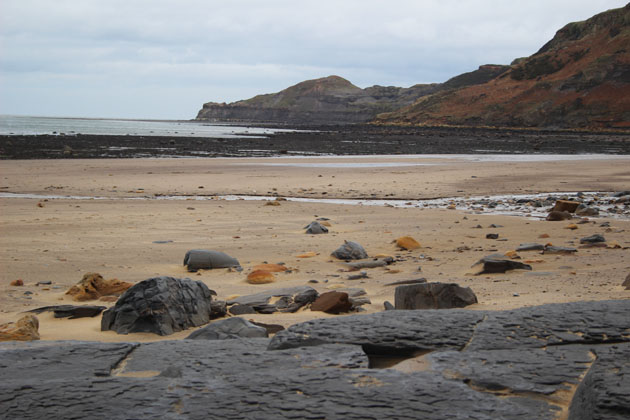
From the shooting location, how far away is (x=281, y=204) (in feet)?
46.9

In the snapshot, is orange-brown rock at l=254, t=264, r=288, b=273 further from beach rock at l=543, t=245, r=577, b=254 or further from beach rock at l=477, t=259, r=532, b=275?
beach rock at l=543, t=245, r=577, b=254

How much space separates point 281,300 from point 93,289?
2.00 meters

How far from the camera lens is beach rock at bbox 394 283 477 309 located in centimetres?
530

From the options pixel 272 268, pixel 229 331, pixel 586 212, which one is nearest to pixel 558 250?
pixel 272 268

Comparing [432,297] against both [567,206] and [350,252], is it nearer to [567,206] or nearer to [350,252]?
[350,252]

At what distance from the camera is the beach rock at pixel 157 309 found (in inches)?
189

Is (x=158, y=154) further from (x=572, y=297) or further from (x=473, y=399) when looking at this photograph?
(x=473, y=399)

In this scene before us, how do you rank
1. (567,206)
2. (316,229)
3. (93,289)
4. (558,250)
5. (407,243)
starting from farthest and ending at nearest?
(567,206) < (316,229) < (407,243) < (558,250) < (93,289)

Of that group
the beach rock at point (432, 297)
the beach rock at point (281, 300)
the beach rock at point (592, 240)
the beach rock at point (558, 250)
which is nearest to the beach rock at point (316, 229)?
the beach rock at point (558, 250)

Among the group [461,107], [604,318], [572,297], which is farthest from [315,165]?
[461,107]

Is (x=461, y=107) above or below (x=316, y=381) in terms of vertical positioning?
above

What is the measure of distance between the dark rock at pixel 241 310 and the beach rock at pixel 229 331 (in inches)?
50.9

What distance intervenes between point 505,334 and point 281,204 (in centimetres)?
1108

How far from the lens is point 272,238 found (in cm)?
995
